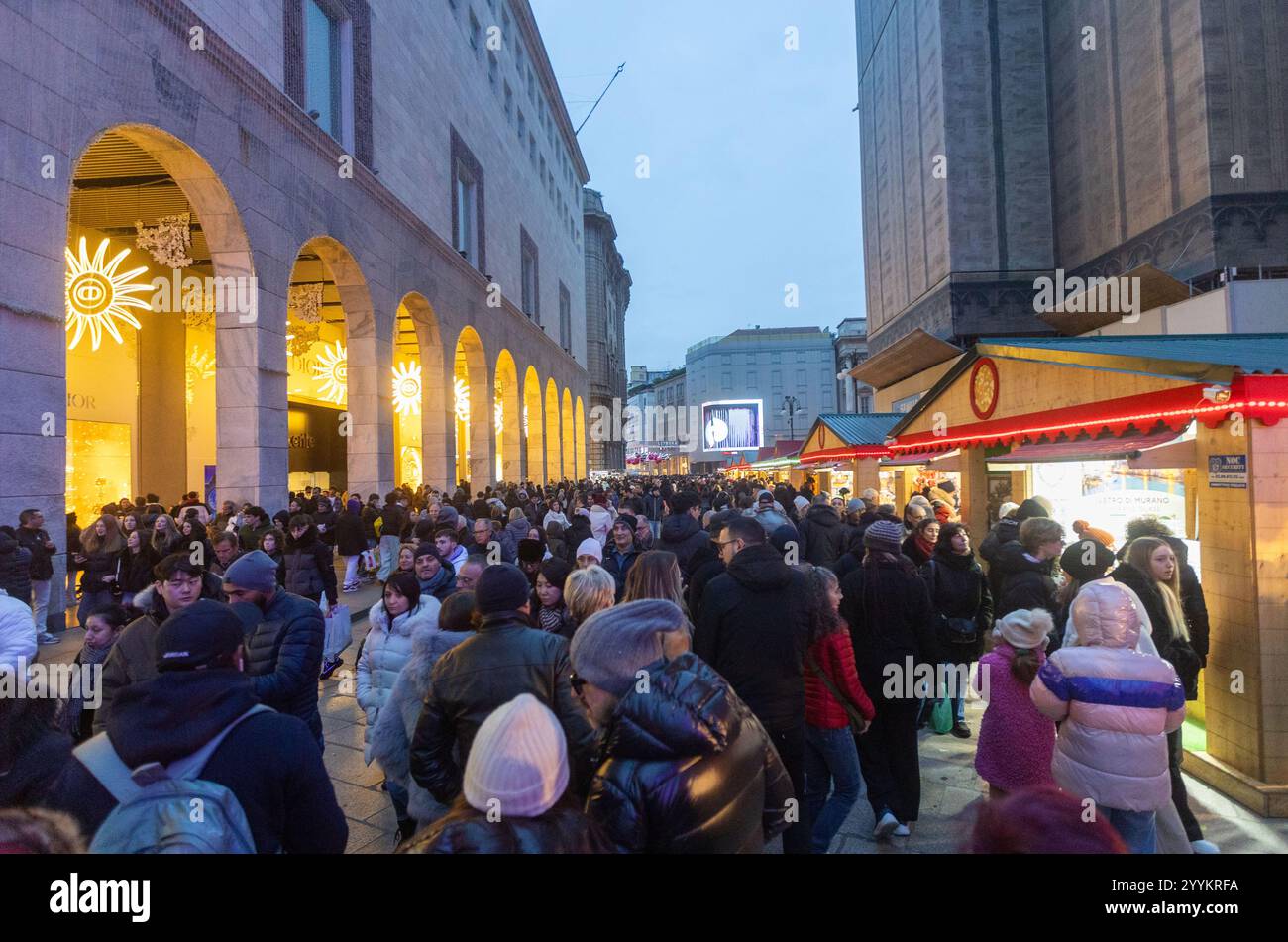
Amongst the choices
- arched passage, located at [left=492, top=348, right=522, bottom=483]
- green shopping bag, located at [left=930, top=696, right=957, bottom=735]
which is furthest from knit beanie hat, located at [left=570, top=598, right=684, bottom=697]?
arched passage, located at [left=492, top=348, right=522, bottom=483]

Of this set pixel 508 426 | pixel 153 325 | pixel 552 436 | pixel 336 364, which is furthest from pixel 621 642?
pixel 552 436

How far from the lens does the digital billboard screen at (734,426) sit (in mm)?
62750

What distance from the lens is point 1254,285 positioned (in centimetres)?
1609

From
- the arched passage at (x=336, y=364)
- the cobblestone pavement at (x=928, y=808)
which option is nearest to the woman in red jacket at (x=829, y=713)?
the cobblestone pavement at (x=928, y=808)

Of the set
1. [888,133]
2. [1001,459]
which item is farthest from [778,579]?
[888,133]

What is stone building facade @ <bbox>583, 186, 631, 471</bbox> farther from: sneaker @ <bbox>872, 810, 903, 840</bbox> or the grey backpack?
the grey backpack

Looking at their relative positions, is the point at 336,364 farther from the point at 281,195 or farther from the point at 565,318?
the point at 565,318

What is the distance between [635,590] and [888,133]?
37.5 m

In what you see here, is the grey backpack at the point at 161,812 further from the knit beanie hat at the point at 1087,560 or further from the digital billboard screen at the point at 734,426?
the digital billboard screen at the point at 734,426

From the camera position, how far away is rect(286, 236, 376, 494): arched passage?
16.8 metres

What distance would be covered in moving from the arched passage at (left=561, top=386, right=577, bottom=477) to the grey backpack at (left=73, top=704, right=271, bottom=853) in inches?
1584

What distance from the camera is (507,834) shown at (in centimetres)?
158

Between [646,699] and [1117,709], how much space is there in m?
2.20

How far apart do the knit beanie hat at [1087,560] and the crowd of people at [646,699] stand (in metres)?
0.04
